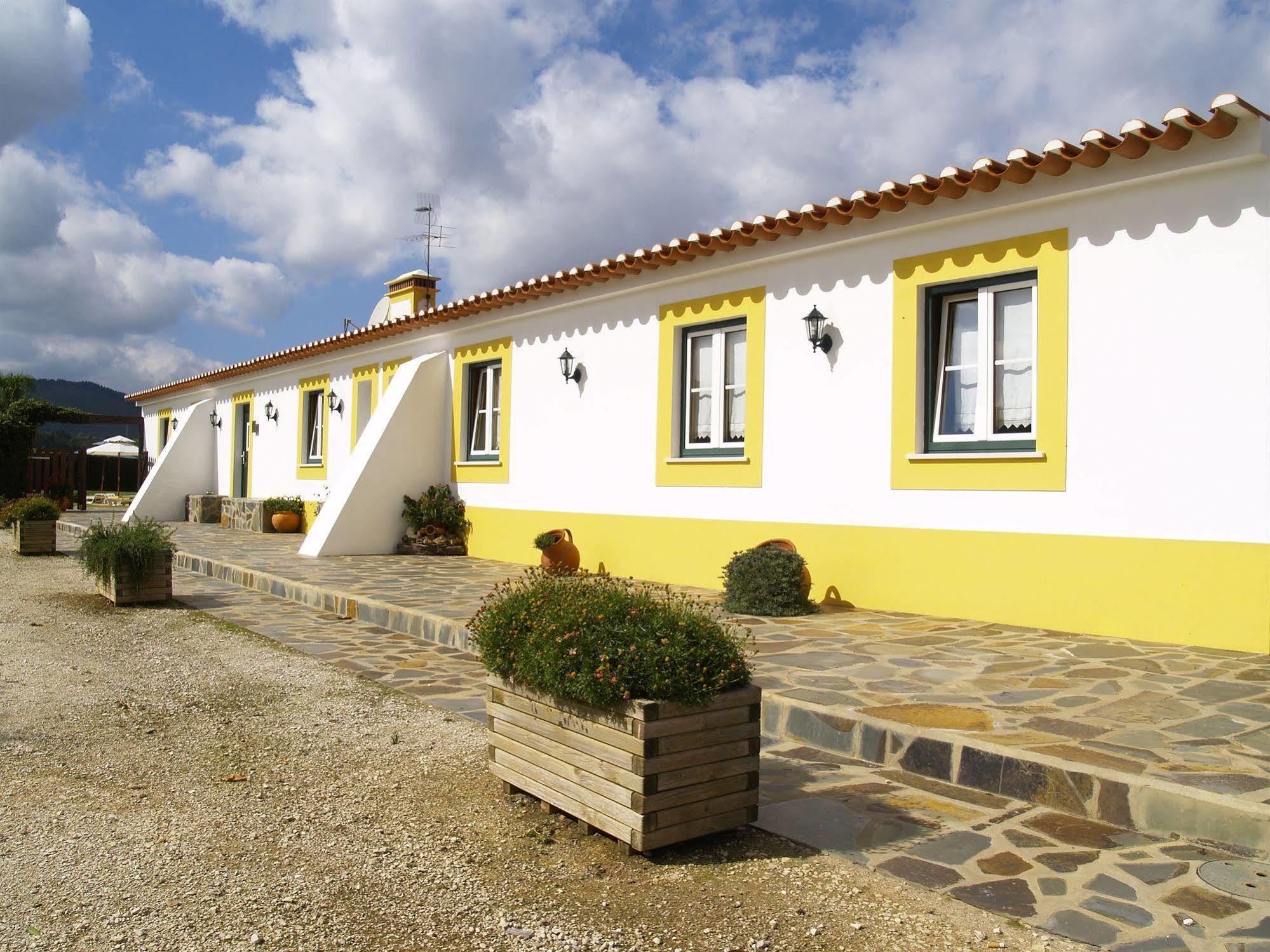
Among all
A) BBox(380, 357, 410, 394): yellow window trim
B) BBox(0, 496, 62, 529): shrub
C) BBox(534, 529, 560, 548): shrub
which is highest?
BBox(380, 357, 410, 394): yellow window trim

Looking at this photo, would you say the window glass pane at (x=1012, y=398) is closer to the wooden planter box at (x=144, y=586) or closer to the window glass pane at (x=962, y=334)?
the window glass pane at (x=962, y=334)

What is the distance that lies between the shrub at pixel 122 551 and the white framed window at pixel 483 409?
15.7 feet

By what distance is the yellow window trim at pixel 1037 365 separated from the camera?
723 centimetres

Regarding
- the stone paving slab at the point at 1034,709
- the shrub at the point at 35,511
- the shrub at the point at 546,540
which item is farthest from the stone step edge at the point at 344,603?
the shrub at the point at 35,511

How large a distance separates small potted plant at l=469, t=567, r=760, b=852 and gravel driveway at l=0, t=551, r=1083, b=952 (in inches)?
7.1

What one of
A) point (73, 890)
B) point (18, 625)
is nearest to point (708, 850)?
point (73, 890)

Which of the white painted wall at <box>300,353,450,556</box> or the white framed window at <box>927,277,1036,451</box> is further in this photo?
the white painted wall at <box>300,353,450,556</box>

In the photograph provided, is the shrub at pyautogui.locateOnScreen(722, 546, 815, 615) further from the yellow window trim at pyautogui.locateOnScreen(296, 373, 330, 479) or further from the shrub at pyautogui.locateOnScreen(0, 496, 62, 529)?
the shrub at pyautogui.locateOnScreen(0, 496, 62, 529)

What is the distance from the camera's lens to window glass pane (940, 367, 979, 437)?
789 centimetres

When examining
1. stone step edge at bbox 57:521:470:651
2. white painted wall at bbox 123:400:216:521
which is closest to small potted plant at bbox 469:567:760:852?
stone step edge at bbox 57:521:470:651

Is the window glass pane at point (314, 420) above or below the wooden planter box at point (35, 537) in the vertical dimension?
above

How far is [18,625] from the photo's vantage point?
8.41m

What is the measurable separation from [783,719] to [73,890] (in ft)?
A: 11.0

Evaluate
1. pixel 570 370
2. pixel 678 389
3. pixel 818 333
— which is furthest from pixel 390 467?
pixel 818 333
